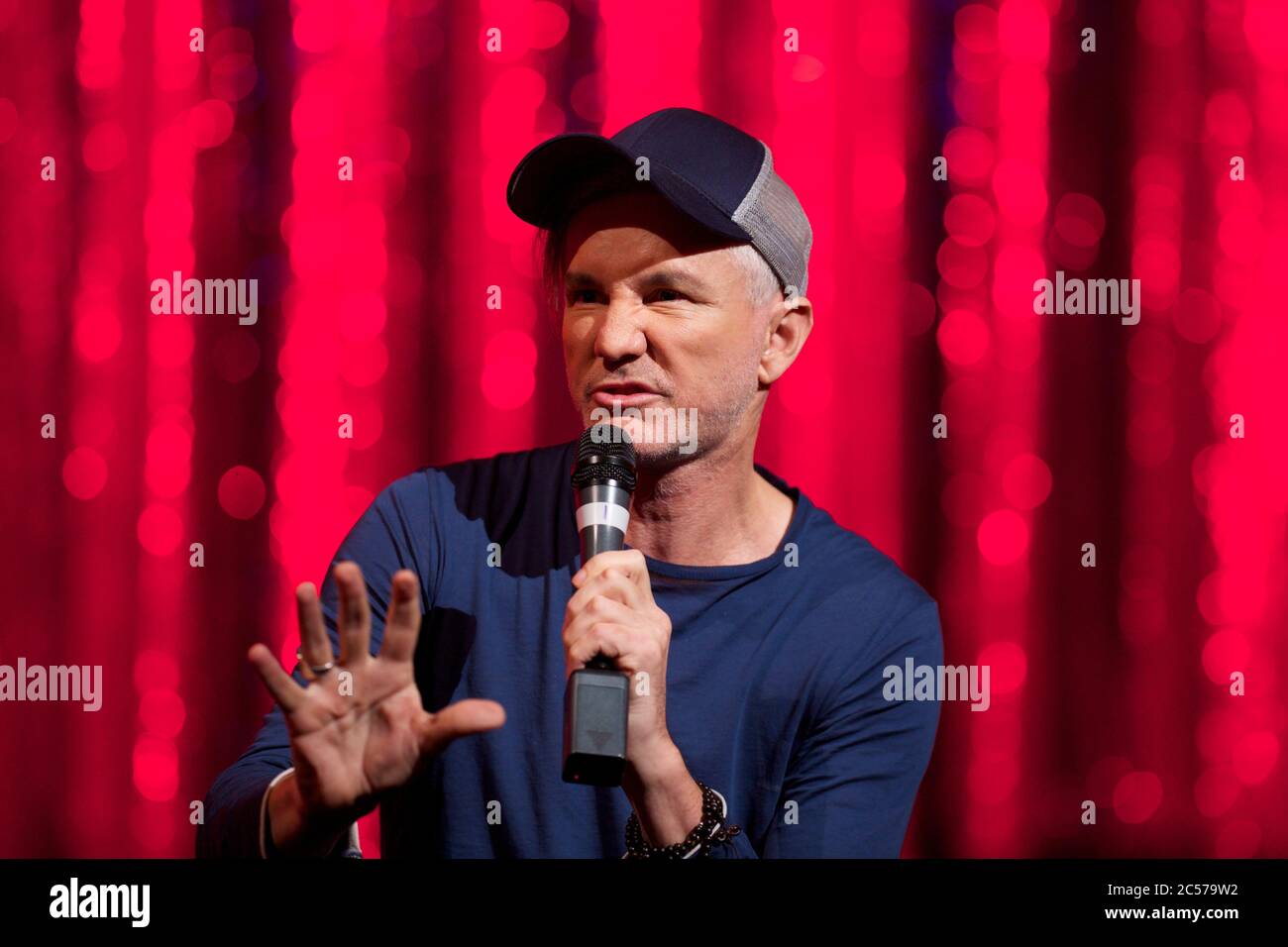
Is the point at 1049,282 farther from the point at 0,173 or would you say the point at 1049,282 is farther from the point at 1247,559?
the point at 0,173

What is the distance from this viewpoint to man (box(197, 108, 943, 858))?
1.42 metres

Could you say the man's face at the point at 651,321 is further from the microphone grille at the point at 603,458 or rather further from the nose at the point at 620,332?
the microphone grille at the point at 603,458

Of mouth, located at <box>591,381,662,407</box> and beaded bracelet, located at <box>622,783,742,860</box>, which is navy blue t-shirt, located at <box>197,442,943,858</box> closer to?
beaded bracelet, located at <box>622,783,742,860</box>

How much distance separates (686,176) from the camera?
4.88 ft

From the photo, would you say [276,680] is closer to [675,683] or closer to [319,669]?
[319,669]

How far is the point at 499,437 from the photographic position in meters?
2.04

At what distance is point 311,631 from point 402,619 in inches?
3.4

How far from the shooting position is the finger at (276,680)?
1.07m

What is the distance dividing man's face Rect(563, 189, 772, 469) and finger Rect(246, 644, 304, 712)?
51 centimetres
